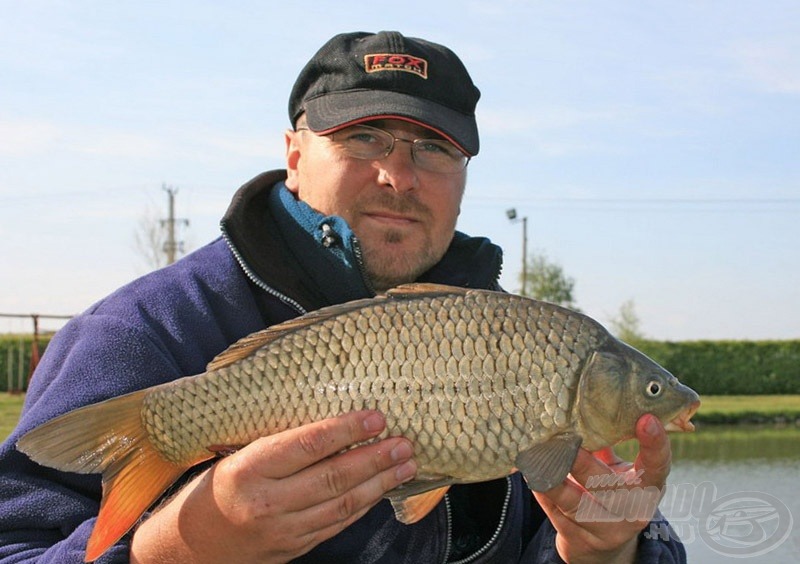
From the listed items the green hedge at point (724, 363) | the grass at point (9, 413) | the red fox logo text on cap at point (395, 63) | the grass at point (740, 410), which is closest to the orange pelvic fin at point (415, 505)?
the red fox logo text on cap at point (395, 63)

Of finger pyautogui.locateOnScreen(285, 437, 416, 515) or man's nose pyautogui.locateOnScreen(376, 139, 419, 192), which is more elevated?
man's nose pyautogui.locateOnScreen(376, 139, 419, 192)

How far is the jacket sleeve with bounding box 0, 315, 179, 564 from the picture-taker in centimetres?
197

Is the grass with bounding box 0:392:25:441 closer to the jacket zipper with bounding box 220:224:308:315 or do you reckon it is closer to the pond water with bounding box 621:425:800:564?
the pond water with bounding box 621:425:800:564

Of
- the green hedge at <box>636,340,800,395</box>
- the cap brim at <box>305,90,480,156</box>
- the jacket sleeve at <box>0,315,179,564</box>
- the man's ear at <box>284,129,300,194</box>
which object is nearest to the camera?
the jacket sleeve at <box>0,315,179,564</box>

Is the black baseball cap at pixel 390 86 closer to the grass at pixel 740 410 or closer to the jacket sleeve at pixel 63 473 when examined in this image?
the jacket sleeve at pixel 63 473

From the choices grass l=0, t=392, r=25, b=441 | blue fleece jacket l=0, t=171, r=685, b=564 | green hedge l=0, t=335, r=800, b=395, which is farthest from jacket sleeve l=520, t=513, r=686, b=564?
green hedge l=0, t=335, r=800, b=395

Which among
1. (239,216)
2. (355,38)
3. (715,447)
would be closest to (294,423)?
(239,216)

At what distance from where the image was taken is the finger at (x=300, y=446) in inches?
68.7

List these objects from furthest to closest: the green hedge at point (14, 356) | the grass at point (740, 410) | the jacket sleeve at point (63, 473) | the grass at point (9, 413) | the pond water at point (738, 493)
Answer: the green hedge at point (14, 356) < the grass at point (740, 410) < the grass at point (9, 413) < the pond water at point (738, 493) < the jacket sleeve at point (63, 473)

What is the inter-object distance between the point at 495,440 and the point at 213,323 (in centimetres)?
73

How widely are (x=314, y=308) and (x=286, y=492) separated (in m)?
0.70

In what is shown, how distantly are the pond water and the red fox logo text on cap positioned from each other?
1403mm

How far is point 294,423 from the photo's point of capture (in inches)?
73.1

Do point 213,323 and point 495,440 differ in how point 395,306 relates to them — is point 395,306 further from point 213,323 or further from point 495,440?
point 213,323
